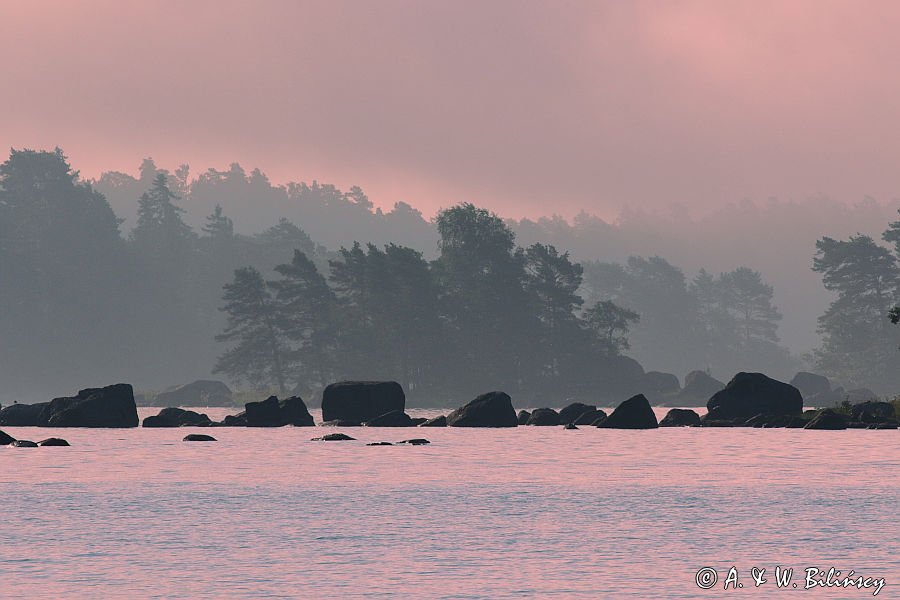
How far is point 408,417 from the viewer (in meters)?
74.2

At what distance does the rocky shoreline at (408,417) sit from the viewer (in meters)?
69.6

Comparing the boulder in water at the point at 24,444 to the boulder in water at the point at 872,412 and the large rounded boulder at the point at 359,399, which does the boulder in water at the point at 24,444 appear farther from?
the boulder in water at the point at 872,412

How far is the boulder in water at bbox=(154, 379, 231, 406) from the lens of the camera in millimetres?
123750

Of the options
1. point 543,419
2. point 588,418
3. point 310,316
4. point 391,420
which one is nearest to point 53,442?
point 391,420

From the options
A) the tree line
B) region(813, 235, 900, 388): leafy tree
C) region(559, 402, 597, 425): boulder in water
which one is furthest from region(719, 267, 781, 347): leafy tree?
region(559, 402, 597, 425): boulder in water

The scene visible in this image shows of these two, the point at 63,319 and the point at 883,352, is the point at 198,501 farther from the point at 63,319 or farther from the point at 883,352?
the point at 63,319

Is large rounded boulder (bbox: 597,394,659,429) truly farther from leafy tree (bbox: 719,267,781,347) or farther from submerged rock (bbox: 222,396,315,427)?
leafy tree (bbox: 719,267,781,347)

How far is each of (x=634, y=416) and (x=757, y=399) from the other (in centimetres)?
674

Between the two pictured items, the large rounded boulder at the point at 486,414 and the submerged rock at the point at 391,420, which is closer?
the large rounded boulder at the point at 486,414

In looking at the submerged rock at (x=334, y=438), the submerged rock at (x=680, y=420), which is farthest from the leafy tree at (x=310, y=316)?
the submerged rock at (x=334, y=438)

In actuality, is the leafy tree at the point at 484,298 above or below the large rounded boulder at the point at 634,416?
above

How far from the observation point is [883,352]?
431 feet

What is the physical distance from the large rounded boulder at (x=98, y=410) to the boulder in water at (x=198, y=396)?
5294cm

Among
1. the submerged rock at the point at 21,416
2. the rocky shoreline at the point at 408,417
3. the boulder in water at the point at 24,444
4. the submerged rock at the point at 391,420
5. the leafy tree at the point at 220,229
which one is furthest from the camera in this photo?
the leafy tree at the point at 220,229
